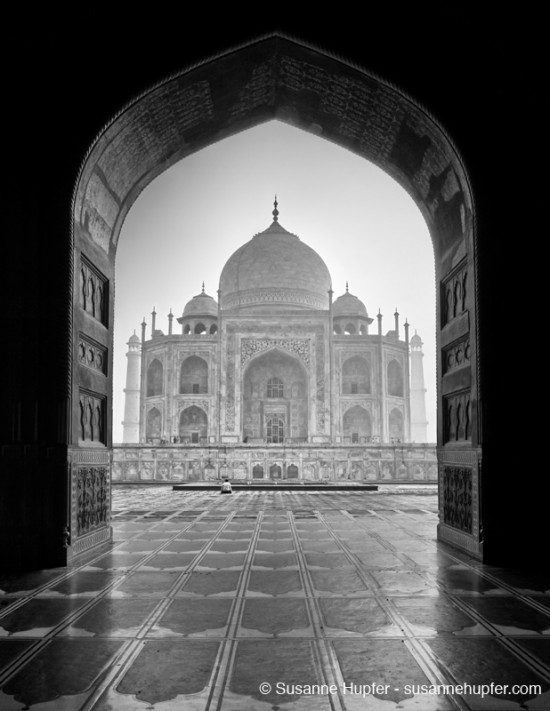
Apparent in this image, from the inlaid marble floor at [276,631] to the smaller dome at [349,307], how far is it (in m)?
31.5

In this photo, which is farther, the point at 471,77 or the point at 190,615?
the point at 471,77

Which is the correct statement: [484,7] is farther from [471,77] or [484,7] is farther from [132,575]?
[132,575]

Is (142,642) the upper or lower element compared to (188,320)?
lower

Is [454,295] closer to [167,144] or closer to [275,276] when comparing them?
[167,144]

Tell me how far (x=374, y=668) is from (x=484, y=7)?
418cm

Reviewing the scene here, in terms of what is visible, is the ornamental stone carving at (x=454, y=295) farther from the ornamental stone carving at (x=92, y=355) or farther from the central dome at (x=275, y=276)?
the central dome at (x=275, y=276)

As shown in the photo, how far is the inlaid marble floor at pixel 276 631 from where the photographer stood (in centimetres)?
215

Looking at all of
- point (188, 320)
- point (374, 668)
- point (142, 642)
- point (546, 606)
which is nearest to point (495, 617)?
point (546, 606)

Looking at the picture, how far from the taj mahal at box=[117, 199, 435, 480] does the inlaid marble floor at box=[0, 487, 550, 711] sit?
23357 mm

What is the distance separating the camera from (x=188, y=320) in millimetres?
36156

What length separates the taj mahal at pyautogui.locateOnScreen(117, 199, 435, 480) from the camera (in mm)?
30266

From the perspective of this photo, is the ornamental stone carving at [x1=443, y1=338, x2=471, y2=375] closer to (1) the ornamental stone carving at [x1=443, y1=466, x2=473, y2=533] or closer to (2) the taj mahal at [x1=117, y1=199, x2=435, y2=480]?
(1) the ornamental stone carving at [x1=443, y1=466, x2=473, y2=533]

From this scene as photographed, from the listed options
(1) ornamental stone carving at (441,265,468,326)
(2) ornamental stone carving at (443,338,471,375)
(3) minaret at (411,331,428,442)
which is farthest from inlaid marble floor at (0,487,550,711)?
(3) minaret at (411,331,428,442)

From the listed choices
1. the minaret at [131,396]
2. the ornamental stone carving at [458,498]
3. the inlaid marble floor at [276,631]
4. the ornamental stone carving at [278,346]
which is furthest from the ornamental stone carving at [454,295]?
the minaret at [131,396]
